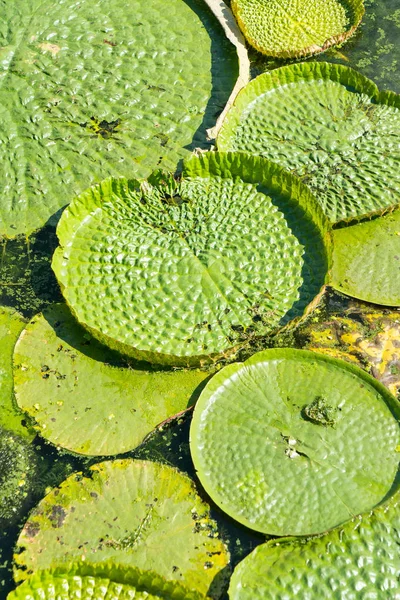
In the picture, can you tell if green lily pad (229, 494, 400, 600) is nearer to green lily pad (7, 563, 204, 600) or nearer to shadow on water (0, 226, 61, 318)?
green lily pad (7, 563, 204, 600)

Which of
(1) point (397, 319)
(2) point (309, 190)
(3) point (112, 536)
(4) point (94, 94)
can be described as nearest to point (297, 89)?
(2) point (309, 190)

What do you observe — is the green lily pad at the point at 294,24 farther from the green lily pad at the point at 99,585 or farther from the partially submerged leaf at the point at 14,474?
the green lily pad at the point at 99,585

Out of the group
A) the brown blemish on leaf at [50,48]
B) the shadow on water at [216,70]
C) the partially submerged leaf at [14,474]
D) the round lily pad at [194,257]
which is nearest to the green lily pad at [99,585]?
the partially submerged leaf at [14,474]

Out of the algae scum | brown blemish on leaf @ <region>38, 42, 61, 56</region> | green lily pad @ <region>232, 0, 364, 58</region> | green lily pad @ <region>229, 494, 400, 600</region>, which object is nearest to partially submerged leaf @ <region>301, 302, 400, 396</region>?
the algae scum

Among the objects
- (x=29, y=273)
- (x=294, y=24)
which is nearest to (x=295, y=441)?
(x=29, y=273)

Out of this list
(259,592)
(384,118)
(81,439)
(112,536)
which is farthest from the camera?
(384,118)

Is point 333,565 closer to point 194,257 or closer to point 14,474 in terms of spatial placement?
point 14,474

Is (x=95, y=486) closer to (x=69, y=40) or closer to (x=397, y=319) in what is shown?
(x=397, y=319)
